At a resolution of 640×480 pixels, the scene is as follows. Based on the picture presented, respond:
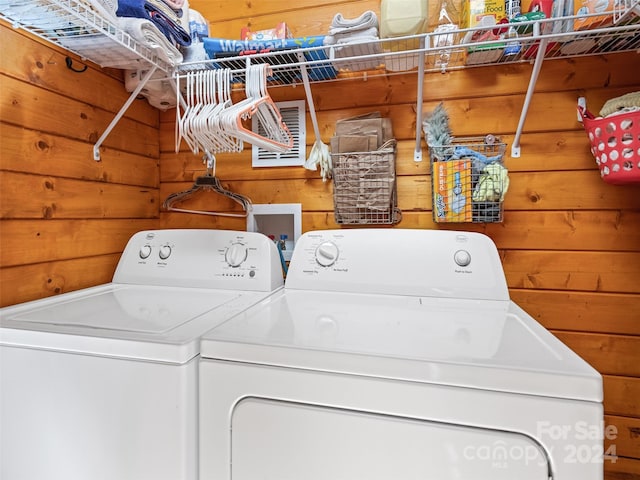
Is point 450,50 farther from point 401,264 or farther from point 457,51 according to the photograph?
point 401,264

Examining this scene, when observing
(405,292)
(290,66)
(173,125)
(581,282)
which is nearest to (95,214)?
(173,125)

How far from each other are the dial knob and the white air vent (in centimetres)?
46

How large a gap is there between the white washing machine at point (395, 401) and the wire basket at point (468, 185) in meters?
0.43

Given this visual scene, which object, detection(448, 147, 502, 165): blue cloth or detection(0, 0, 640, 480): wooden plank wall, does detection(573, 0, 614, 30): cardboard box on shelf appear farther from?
detection(448, 147, 502, 165): blue cloth

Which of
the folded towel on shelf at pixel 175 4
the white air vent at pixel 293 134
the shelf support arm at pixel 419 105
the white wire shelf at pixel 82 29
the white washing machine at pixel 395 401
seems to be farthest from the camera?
the white air vent at pixel 293 134

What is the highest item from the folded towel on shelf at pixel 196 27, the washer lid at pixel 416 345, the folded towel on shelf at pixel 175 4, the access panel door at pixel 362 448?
the folded towel on shelf at pixel 175 4

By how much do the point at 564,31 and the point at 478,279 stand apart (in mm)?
825

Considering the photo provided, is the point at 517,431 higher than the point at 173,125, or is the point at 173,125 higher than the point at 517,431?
the point at 173,125

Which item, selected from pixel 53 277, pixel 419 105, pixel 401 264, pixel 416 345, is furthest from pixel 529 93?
pixel 53 277

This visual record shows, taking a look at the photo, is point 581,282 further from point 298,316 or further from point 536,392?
point 298,316

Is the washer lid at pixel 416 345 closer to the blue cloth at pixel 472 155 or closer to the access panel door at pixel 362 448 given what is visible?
the access panel door at pixel 362 448

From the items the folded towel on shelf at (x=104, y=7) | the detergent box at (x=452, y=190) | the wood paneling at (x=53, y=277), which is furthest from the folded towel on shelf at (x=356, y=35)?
the wood paneling at (x=53, y=277)

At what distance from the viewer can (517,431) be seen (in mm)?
610

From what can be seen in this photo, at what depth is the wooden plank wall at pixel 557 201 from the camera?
4.11 ft
